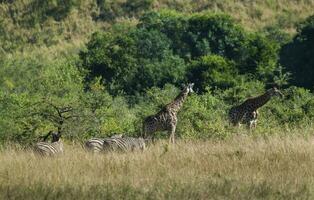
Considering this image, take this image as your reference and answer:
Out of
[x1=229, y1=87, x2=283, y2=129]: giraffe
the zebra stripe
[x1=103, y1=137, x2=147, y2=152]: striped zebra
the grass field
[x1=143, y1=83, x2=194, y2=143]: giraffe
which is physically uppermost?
the grass field

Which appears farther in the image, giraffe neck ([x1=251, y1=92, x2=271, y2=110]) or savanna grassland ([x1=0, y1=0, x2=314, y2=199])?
giraffe neck ([x1=251, y1=92, x2=271, y2=110])

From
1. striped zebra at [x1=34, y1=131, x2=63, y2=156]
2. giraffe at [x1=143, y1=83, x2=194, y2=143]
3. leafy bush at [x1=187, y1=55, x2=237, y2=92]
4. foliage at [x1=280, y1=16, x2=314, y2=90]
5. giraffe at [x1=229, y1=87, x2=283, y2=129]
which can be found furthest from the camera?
foliage at [x1=280, y1=16, x2=314, y2=90]

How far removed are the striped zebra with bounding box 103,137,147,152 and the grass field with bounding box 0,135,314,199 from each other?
0.26 meters

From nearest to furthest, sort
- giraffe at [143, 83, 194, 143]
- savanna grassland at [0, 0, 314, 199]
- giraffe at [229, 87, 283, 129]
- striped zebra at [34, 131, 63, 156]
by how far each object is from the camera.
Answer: savanna grassland at [0, 0, 314, 199] → striped zebra at [34, 131, 63, 156] → giraffe at [143, 83, 194, 143] → giraffe at [229, 87, 283, 129]

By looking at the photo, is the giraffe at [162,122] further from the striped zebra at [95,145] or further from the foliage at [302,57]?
the foliage at [302,57]

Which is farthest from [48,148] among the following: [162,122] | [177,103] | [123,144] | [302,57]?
[302,57]

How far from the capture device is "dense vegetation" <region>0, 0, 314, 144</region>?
44.9 ft

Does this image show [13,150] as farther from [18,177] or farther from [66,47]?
[66,47]

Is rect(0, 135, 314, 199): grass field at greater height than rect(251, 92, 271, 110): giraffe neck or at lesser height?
greater

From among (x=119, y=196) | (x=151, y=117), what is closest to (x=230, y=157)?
(x=119, y=196)

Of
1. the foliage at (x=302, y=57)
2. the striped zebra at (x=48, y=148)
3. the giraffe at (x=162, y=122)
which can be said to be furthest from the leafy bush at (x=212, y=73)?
the striped zebra at (x=48, y=148)

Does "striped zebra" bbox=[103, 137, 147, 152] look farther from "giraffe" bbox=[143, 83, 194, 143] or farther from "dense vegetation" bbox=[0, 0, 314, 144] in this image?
→ "dense vegetation" bbox=[0, 0, 314, 144]

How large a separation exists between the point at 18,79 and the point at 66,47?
1677cm

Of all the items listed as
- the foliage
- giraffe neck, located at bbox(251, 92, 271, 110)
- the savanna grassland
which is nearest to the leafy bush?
the savanna grassland
